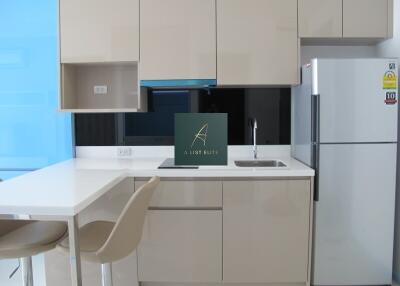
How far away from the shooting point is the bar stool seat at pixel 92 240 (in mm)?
1528

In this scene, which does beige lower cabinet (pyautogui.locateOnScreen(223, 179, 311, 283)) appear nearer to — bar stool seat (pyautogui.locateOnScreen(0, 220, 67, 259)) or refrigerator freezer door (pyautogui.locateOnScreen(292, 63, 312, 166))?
refrigerator freezer door (pyautogui.locateOnScreen(292, 63, 312, 166))

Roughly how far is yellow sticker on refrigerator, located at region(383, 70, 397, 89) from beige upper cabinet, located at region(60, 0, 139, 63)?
175 centimetres

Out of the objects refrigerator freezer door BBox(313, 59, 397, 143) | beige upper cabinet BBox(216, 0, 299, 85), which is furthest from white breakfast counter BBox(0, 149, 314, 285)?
beige upper cabinet BBox(216, 0, 299, 85)

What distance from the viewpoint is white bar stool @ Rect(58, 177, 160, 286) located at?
4.88 ft

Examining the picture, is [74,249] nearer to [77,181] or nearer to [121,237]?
[121,237]

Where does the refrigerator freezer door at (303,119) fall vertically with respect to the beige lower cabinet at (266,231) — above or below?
above

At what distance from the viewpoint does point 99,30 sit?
8.86 ft

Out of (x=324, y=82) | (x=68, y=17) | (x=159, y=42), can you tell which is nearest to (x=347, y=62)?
(x=324, y=82)

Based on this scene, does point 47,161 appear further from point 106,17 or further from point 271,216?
point 271,216

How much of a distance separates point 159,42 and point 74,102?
92 centimetres

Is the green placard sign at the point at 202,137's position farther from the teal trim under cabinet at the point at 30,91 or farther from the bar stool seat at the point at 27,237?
the teal trim under cabinet at the point at 30,91

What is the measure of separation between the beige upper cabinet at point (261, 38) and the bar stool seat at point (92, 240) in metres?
1.48

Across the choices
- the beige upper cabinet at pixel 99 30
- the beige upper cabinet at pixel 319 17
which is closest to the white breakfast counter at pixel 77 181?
the beige upper cabinet at pixel 99 30

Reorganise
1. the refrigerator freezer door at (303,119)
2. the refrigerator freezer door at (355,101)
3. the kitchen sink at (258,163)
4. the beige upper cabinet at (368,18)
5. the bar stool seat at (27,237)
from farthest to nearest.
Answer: the kitchen sink at (258,163), the beige upper cabinet at (368,18), the refrigerator freezer door at (303,119), the refrigerator freezer door at (355,101), the bar stool seat at (27,237)
